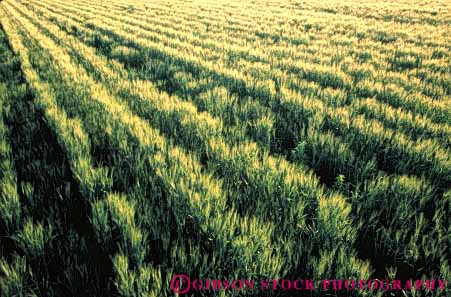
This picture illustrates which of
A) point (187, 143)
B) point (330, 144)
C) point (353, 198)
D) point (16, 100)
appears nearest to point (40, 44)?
point (16, 100)

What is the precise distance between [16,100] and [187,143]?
262cm

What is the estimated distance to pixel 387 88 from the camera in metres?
4.00

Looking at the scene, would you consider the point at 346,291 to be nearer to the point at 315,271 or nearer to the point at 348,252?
the point at 315,271

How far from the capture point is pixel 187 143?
275 centimetres

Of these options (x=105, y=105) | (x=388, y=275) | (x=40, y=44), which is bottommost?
(x=388, y=275)

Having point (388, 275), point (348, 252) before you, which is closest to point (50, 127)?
point (348, 252)

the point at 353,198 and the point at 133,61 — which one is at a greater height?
the point at 133,61

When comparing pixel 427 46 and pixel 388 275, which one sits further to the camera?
pixel 427 46

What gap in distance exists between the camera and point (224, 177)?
7.22ft

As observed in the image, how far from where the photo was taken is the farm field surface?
57.7 inches

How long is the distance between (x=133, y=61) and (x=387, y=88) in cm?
462

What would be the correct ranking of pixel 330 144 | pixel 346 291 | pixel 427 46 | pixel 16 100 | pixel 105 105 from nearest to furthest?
pixel 346 291 → pixel 330 144 → pixel 105 105 → pixel 16 100 → pixel 427 46

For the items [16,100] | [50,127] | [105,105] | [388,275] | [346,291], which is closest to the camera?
[346,291]

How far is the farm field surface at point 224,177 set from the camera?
1.47 m
